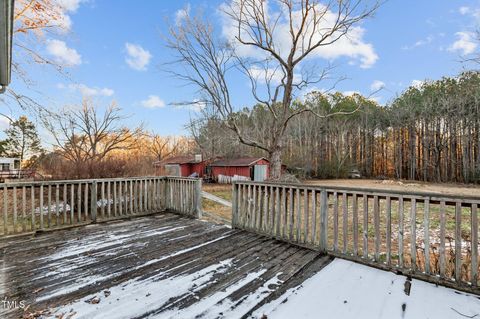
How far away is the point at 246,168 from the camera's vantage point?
18.9 meters

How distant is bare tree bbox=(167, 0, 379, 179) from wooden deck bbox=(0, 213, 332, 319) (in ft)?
22.5

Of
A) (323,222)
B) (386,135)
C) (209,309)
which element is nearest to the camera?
(209,309)

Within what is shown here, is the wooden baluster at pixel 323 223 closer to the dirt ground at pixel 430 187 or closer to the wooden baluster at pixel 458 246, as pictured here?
the wooden baluster at pixel 458 246

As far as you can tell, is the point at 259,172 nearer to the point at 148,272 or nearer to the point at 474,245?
the point at 148,272

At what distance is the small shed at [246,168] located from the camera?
18875mm

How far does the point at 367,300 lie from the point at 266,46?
387 inches

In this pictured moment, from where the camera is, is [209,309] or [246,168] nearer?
[209,309]

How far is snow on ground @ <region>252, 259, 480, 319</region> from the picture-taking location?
1.79 metres

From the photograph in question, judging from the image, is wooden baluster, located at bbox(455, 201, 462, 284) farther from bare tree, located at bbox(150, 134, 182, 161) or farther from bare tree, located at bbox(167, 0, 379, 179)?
bare tree, located at bbox(150, 134, 182, 161)

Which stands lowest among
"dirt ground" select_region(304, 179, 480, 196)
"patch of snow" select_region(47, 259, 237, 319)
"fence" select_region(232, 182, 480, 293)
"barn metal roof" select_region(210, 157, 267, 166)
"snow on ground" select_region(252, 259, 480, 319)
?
"dirt ground" select_region(304, 179, 480, 196)

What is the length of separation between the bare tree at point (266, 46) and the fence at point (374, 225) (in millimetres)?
5991

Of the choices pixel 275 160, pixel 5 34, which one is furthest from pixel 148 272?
pixel 275 160

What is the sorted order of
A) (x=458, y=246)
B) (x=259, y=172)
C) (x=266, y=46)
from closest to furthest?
1. (x=458, y=246)
2. (x=266, y=46)
3. (x=259, y=172)

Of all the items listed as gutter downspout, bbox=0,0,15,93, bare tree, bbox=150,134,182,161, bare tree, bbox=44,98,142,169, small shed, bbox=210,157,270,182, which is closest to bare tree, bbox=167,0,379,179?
gutter downspout, bbox=0,0,15,93
